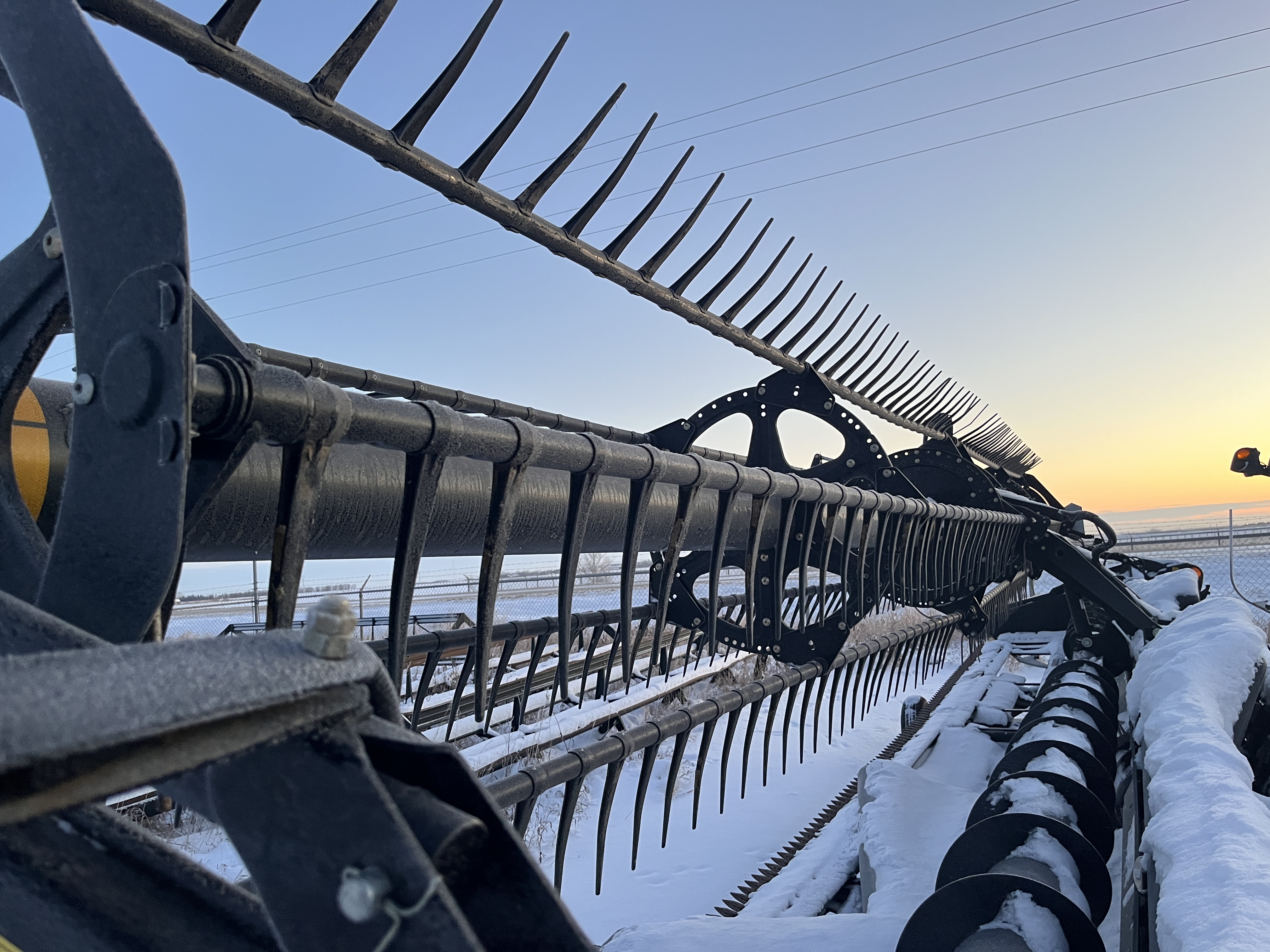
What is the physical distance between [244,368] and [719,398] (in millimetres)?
2466

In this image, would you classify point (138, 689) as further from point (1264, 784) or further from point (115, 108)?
point (1264, 784)

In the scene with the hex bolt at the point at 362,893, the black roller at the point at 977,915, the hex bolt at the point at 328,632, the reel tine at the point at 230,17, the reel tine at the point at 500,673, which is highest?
the reel tine at the point at 230,17

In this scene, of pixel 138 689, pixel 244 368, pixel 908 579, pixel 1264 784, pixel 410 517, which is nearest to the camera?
pixel 138 689

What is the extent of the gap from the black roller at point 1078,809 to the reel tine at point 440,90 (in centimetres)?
192

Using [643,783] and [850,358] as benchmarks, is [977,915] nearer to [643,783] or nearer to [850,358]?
[643,783]

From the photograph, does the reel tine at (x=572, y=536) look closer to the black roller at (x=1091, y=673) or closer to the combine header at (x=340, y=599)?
the combine header at (x=340, y=599)

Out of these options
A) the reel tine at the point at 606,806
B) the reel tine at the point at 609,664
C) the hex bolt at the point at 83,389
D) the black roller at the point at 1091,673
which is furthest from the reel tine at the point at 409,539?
the black roller at the point at 1091,673

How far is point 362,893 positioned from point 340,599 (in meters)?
0.15

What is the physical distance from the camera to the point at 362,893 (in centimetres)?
41

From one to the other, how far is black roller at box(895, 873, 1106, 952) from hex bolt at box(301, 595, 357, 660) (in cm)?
137

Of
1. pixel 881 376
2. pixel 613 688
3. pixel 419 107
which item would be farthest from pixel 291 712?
pixel 613 688

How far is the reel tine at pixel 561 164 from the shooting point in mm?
1928

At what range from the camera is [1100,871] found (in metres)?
1.70

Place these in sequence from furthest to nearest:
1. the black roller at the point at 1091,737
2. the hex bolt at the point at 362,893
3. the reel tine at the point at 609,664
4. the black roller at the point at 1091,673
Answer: the black roller at the point at 1091,673 < the reel tine at the point at 609,664 < the black roller at the point at 1091,737 < the hex bolt at the point at 362,893
